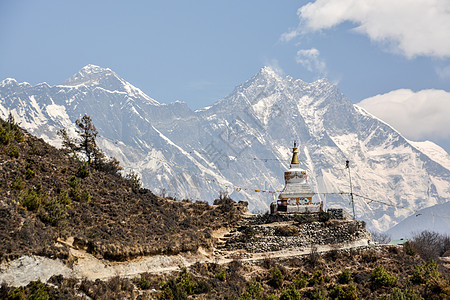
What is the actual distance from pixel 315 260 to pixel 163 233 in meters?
14.2

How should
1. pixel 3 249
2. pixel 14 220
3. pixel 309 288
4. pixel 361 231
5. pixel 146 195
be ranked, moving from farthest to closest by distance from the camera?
pixel 146 195 → pixel 361 231 → pixel 309 288 → pixel 14 220 → pixel 3 249

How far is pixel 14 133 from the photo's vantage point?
1839 inches

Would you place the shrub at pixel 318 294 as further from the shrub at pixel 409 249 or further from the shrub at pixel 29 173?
the shrub at pixel 29 173

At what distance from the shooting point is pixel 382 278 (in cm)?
4075

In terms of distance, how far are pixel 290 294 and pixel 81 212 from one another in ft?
60.8

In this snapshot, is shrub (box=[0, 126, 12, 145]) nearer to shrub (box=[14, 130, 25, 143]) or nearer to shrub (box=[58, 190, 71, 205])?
shrub (box=[14, 130, 25, 143])

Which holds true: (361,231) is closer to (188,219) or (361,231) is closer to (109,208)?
(188,219)

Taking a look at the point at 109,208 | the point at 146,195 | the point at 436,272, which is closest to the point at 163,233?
the point at 109,208

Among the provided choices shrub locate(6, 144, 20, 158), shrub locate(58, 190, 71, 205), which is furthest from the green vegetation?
shrub locate(6, 144, 20, 158)

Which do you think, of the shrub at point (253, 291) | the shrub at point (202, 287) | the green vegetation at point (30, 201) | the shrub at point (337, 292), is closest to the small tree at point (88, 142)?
the green vegetation at point (30, 201)

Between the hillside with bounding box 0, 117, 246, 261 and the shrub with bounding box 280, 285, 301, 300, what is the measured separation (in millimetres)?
9304

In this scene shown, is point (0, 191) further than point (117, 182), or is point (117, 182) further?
point (117, 182)

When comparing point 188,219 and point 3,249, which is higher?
point 188,219

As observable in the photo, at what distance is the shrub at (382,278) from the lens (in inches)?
1600
